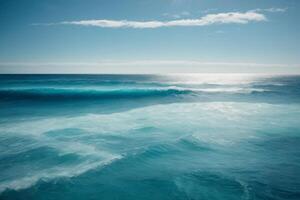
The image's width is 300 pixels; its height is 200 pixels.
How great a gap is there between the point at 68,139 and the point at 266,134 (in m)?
10.1

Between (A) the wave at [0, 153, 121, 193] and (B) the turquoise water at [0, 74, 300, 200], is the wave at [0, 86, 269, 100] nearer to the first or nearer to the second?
(B) the turquoise water at [0, 74, 300, 200]

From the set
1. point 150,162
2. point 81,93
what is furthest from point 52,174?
point 81,93

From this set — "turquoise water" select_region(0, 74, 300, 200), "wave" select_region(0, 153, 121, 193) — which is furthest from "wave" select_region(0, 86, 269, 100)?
"wave" select_region(0, 153, 121, 193)

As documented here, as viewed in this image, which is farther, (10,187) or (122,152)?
(122,152)

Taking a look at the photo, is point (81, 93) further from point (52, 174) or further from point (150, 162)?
point (150, 162)

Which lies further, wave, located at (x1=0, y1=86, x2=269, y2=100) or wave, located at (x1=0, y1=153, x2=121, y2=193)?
wave, located at (x1=0, y1=86, x2=269, y2=100)

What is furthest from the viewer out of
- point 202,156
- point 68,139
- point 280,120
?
point 280,120

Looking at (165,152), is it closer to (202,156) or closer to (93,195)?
(202,156)

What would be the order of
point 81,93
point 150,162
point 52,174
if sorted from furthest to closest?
point 81,93
point 150,162
point 52,174

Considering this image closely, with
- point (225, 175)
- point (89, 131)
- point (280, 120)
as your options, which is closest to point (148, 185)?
point (225, 175)

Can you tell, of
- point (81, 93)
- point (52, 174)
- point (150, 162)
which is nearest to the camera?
point (52, 174)

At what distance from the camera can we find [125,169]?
689 cm

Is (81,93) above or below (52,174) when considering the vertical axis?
above

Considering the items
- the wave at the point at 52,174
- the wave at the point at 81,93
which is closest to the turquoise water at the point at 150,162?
the wave at the point at 52,174
